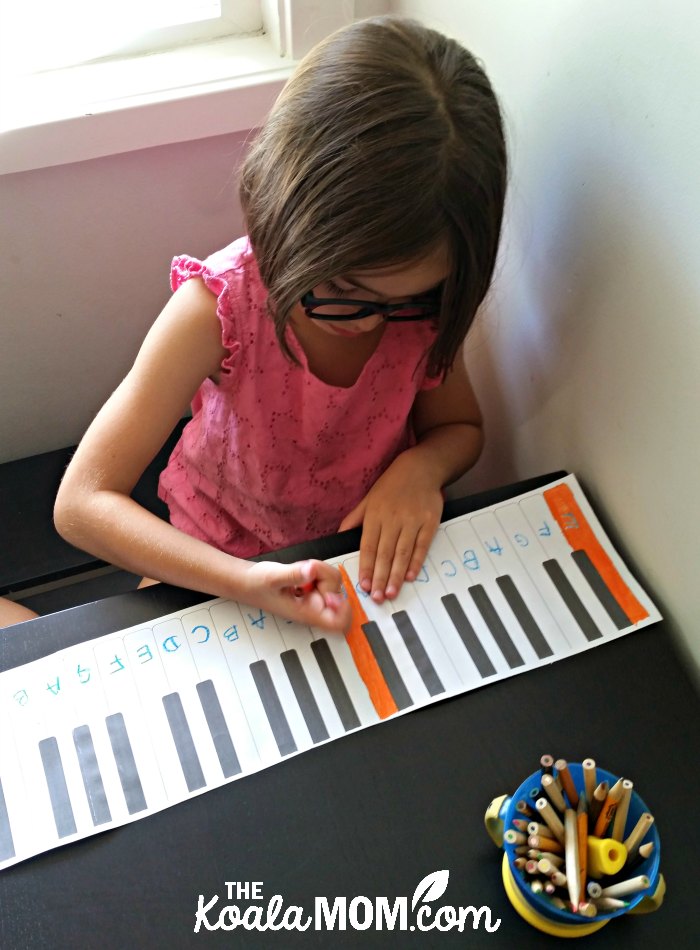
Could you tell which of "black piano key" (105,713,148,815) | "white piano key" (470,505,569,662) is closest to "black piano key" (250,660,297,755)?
"black piano key" (105,713,148,815)

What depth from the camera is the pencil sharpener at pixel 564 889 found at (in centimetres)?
50

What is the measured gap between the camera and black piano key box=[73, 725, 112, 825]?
0.56m

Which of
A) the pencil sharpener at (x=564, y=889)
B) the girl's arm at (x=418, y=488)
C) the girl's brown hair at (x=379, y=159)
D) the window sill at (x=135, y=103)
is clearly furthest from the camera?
the window sill at (x=135, y=103)

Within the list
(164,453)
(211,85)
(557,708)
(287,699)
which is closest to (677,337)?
(557,708)

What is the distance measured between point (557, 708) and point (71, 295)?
2.85 ft

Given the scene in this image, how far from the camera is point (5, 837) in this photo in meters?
0.55

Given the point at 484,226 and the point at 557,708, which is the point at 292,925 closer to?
the point at 557,708

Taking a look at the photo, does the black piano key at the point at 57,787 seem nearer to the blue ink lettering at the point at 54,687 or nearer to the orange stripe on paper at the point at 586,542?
the blue ink lettering at the point at 54,687

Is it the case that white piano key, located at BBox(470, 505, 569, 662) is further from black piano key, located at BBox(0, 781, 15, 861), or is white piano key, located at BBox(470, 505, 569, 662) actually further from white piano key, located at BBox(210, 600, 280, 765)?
black piano key, located at BBox(0, 781, 15, 861)

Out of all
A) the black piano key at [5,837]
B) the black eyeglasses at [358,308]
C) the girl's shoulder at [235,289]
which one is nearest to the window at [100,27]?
the girl's shoulder at [235,289]

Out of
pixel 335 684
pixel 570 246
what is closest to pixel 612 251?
pixel 570 246

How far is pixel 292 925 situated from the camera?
0.52 m

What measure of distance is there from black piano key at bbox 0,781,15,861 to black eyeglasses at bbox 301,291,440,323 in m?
0.45

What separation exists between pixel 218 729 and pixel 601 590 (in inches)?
13.5
